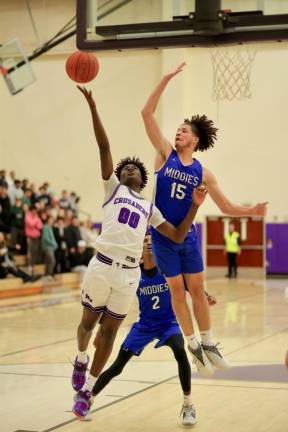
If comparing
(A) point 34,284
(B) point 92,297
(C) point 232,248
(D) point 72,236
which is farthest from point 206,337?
(C) point 232,248

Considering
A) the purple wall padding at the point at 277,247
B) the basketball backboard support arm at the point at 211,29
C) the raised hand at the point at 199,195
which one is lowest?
the purple wall padding at the point at 277,247

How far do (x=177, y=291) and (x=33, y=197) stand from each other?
14.9 m

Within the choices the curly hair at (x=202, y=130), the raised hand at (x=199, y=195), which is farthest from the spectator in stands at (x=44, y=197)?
the raised hand at (x=199, y=195)

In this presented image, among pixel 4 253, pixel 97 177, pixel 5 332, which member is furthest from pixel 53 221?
pixel 5 332

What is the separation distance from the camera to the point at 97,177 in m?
25.4

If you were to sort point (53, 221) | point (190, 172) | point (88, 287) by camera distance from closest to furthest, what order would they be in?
1. point (88, 287)
2. point (190, 172)
3. point (53, 221)

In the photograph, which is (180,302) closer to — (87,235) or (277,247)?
(87,235)

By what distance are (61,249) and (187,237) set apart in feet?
45.3

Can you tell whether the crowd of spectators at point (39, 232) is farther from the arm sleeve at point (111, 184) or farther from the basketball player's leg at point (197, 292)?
the arm sleeve at point (111, 184)

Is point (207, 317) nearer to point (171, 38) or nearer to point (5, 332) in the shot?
point (171, 38)

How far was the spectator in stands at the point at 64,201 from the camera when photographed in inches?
900

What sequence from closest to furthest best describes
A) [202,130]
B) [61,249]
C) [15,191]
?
[202,130] → [61,249] → [15,191]

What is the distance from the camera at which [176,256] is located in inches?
255

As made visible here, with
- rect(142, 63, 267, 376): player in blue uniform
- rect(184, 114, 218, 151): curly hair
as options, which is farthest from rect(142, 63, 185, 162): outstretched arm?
rect(184, 114, 218, 151): curly hair
